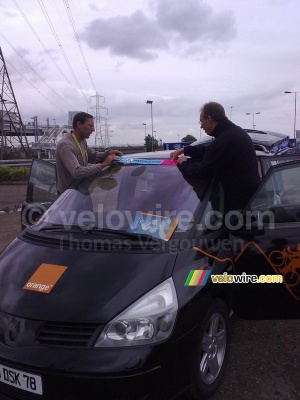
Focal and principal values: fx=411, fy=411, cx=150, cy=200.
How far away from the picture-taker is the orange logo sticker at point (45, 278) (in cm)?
260

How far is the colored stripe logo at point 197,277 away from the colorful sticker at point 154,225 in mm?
319

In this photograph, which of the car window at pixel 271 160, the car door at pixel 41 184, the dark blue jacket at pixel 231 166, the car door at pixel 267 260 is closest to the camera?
the car door at pixel 267 260

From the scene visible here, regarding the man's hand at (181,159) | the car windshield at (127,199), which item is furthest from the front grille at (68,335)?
the man's hand at (181,159)

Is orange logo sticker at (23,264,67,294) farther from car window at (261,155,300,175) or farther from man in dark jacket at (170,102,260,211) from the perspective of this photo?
car window at (261,155,300,175)

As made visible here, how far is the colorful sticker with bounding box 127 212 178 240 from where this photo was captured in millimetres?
2949

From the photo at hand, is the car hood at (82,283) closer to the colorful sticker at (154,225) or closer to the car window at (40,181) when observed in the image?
the colorful sticker at (154,225)

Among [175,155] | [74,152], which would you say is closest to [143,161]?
[175,155]

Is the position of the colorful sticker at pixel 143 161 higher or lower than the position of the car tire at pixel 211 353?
higher

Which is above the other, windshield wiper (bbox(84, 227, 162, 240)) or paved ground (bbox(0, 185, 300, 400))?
windshield wiper (bbox(84, 227, 162, 240))

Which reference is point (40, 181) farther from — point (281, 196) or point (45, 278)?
point (281, 196)

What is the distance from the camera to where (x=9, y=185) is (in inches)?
670

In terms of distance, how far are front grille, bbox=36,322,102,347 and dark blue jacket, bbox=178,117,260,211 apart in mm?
1599

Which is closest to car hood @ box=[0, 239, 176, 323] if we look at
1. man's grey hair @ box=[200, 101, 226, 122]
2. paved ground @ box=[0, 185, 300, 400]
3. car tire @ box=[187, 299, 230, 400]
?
car tire @ box=[187, 299, 230, 400]

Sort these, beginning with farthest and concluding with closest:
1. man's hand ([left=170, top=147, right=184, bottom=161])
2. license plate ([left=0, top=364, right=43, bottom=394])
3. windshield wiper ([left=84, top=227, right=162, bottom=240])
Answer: man's hand ([left=170, top=147, right=184, bottom=161]), windshield wiper ([left=84, top=227, right=162, bottom=240]), license plate ([left=0, top=364, right=43, bottom=394])
